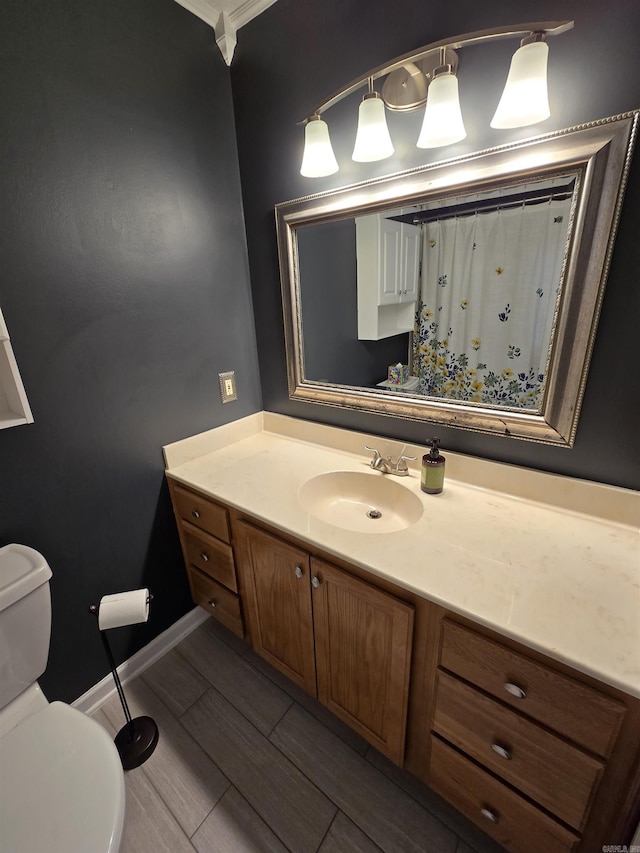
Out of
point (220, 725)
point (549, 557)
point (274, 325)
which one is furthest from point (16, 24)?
point (220, 725)

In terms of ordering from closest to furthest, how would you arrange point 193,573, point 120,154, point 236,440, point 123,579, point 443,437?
1. point 120,154
2. point 443,437
3. point 123,579
4. point 193,573
5. point 236,440

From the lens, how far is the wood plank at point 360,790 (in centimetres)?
100

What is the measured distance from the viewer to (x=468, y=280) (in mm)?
1099

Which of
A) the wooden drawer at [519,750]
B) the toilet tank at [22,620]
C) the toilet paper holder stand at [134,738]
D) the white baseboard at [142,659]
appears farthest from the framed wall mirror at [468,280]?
the toilet paper holder stand at [134,738]

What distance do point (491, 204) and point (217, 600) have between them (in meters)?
1.69

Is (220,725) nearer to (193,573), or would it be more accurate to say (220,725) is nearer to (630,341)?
(193,573)

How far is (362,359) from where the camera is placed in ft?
4.54

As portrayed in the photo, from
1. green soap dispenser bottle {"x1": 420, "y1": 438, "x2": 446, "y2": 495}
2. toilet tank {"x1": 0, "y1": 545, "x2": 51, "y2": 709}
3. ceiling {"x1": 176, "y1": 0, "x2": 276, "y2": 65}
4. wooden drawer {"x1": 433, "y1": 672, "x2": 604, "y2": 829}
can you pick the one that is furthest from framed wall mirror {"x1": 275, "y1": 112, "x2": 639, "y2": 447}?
toilet tank {"x1": 0, "y1": 545, "x2": 51, "y2": 709}

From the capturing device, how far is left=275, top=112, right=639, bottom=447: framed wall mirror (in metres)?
0.90

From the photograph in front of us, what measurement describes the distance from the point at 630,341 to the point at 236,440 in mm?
1435

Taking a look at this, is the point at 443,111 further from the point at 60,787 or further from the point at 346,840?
the point at 346,840

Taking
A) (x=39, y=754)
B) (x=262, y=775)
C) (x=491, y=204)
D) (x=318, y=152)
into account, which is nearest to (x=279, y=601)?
(x=262, y=775)

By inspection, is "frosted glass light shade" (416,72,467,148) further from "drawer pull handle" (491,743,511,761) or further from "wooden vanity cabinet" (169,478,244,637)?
"drawer pull handle" (491,743,511,761)

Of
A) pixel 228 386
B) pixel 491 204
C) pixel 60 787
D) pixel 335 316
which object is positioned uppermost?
pixel 491 204
